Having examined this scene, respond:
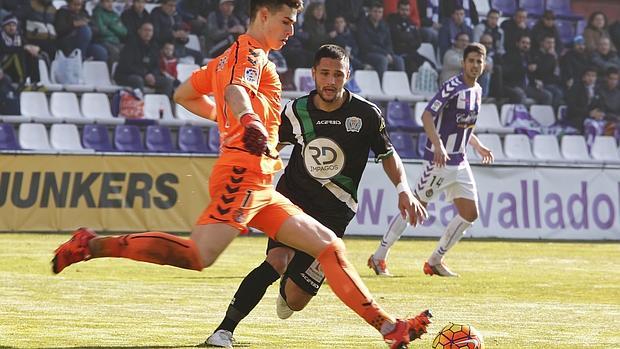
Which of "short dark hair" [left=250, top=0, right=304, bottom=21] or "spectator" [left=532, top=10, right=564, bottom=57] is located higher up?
"short dark hair" [left=250, top=0, right=304, bottom=21]

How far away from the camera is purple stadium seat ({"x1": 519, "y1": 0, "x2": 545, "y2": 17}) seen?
99.1 ft

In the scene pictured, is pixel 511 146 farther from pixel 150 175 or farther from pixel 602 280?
pixel 602 280

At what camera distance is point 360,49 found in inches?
1011

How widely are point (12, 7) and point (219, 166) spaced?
1722 cm

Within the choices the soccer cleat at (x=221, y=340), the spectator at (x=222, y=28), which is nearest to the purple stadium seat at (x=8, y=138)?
the spectator at (x=222, y=28)

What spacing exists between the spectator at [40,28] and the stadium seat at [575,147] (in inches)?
405

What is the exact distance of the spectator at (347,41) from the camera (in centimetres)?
2492

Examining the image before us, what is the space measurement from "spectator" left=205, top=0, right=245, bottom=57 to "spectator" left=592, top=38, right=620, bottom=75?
28.4ft

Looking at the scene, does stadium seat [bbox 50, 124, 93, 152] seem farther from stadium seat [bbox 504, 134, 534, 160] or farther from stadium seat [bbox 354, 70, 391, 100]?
stadium seat [bbox 504, 134, 534, 160]

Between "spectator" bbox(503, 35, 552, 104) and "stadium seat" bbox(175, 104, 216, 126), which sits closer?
"stadium seat" bbox(175, 104, 216, 126)

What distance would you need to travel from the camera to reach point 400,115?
25375 millimetres

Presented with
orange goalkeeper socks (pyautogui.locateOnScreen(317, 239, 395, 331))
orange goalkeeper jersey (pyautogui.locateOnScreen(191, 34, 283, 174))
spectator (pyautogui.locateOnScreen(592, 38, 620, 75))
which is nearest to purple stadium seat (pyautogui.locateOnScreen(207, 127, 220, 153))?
spectator (pyautogui.locateOnScreen(592, 38, 620, 75))

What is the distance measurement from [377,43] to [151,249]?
18711 mm

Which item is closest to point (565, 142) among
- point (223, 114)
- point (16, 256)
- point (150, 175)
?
point (150, 175)
